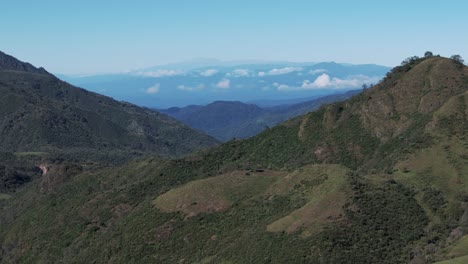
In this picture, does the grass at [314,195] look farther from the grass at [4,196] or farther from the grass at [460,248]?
the grass at [4,196]

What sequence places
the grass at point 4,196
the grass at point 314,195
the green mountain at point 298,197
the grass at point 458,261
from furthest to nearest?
the grass at point 4,196 → the grass at point 314,195 → the green mountain at point 298,197 → the grass at point 458,261

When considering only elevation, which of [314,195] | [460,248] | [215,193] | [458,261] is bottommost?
[460,248]

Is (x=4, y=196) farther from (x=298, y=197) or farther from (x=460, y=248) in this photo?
(x=460, y=248)

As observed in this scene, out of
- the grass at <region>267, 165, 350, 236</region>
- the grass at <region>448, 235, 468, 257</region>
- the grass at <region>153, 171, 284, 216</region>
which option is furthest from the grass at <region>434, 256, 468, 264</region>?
the grass at <region>153, 171, 284, 216</region>

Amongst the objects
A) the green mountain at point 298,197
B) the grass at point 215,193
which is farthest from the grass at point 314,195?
the grass at point 215,193

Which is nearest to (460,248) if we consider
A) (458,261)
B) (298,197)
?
(458,261)

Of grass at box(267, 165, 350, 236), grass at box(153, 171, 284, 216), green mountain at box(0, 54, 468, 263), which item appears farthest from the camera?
grass at box(153, 171, 284, 216)

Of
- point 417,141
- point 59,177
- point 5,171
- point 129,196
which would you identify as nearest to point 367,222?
A: point 417,141

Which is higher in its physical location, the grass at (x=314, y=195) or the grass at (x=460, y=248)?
the grass at (x=314, y=195)

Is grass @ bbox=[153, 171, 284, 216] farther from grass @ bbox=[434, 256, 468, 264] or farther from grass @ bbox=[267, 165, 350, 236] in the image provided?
grass @ bbox=[434, 256, 468, 264]
